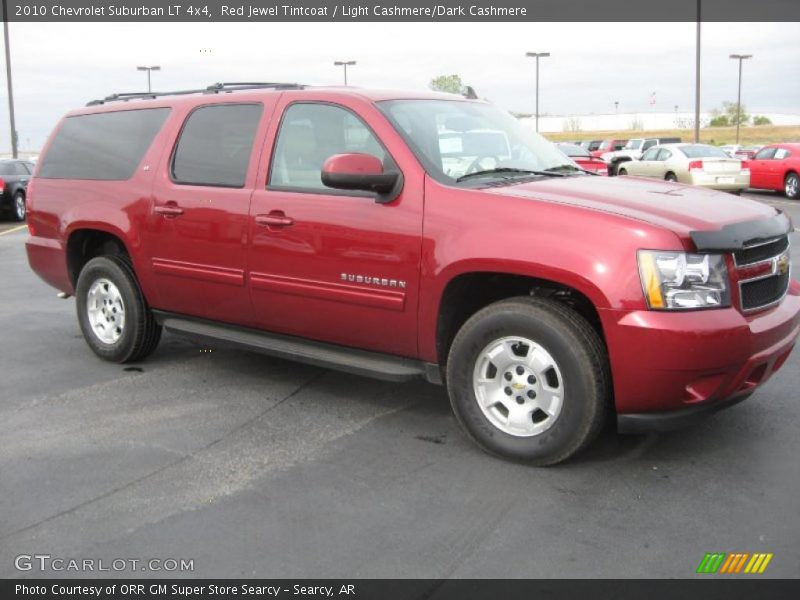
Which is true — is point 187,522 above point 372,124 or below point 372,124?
below

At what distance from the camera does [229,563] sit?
→ 3115mm

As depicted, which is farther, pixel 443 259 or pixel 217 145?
pixel 217 145

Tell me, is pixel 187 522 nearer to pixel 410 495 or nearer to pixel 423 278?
pixel 410 495

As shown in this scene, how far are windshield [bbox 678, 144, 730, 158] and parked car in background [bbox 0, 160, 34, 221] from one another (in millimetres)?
17131

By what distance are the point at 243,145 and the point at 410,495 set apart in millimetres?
2499

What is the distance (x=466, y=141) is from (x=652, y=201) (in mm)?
1174

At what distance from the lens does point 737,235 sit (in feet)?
12.3

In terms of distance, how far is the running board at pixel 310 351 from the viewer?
14.4ft

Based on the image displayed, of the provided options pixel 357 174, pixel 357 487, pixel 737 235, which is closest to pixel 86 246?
pixel 357 174

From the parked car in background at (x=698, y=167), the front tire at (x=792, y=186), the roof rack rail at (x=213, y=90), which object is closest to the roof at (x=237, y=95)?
the roof rack rail at (x=213, y=90)

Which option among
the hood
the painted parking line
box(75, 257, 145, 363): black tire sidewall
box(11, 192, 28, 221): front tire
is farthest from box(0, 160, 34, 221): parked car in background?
the hood

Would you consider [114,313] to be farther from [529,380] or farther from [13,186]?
[13,186]

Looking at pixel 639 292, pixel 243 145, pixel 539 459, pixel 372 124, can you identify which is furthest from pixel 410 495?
pixel 243 145

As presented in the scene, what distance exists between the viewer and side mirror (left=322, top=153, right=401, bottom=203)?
163 inches
